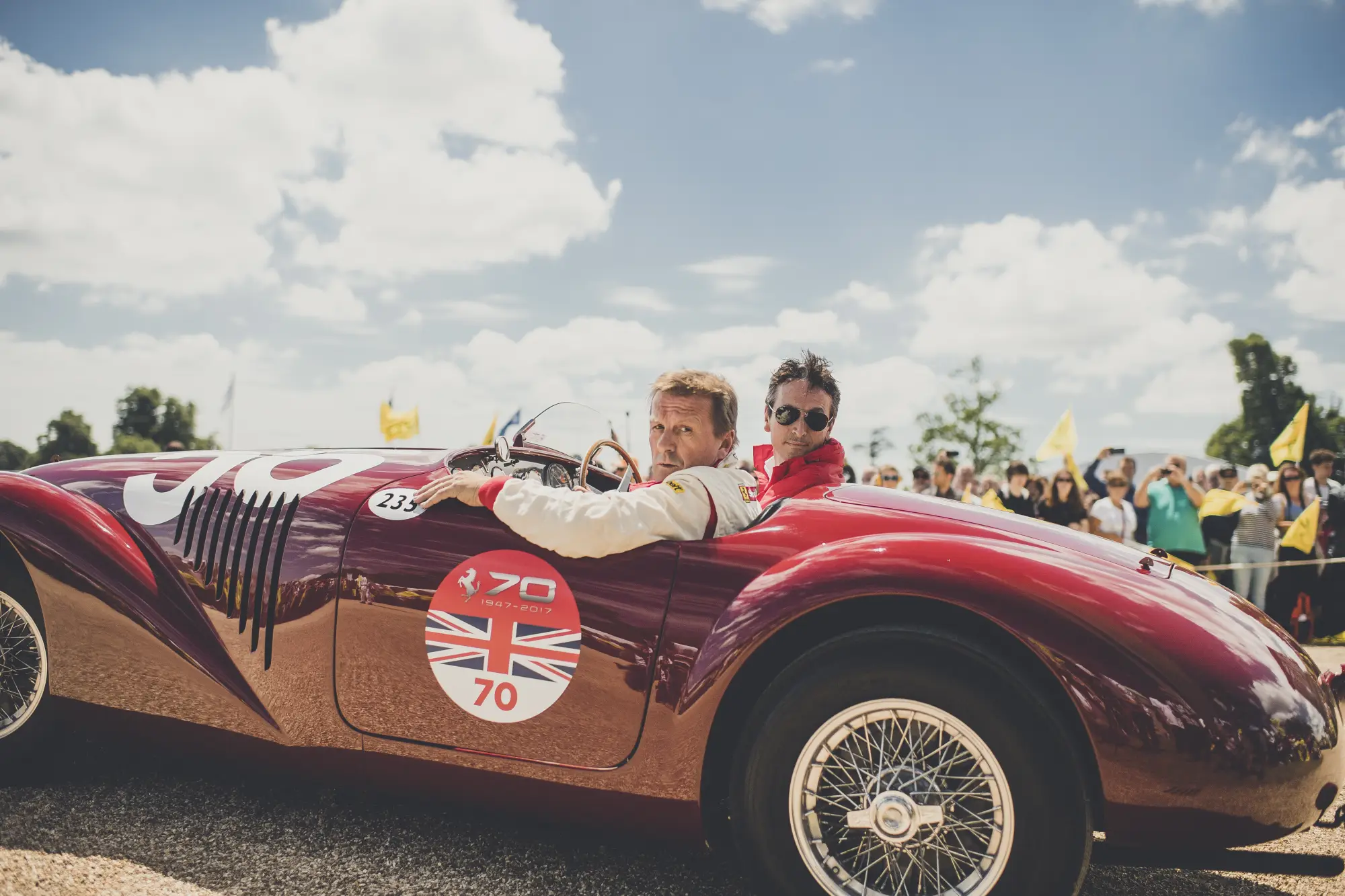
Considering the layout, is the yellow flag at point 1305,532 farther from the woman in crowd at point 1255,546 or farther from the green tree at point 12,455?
the green tree at point 12,455

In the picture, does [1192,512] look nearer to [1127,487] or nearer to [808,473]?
[1127,487]

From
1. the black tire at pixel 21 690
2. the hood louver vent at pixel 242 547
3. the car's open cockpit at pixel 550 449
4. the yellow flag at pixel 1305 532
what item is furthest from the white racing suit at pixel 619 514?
the yellow flag at pixel 1305 532

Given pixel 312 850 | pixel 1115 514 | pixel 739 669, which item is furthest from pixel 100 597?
pixel 1115 514

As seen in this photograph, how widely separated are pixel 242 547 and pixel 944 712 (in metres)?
2.05

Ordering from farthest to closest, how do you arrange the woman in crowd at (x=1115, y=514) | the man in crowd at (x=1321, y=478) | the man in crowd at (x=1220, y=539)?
the man in crowd at (x=1321, y=478) → the man in crowd at (x=1220, y=539) → the woman in crowd at (x=1115, y=514)

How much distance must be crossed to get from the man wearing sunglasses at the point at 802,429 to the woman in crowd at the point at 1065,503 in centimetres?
507

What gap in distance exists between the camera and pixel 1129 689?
181 cm

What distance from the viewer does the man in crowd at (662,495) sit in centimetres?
215

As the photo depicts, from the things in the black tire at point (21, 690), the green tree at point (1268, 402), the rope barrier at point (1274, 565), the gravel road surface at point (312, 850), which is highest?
the green tree at point (1268, 402)

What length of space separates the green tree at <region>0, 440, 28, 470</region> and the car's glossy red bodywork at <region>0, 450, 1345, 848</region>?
66.7 m

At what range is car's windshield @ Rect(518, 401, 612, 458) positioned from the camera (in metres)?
3.04

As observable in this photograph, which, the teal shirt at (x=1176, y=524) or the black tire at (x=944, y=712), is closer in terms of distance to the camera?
the black tire at (x=944, y=712)

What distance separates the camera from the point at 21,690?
275 cm

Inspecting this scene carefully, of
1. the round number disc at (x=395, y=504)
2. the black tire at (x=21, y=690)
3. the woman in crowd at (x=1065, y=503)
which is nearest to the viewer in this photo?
the round number disc at (x=395, y=504)
